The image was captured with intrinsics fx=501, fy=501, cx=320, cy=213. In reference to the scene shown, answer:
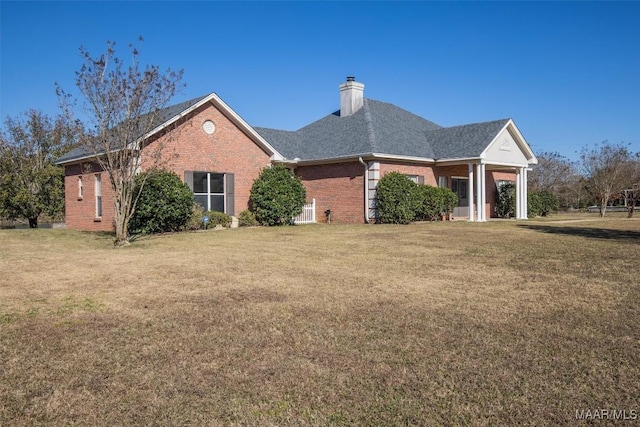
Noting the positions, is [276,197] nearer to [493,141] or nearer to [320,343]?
[493,141]

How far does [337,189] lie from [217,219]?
6.47 metres

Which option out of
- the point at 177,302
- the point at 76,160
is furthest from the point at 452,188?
the point at 177,302

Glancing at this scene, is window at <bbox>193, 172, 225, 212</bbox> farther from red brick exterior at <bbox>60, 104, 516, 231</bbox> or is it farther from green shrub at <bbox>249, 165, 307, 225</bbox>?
green shrub at <bbox>249, 165, 307, 225</bbox>

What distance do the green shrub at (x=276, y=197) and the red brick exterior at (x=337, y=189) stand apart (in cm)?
261

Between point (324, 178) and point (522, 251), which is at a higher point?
point (324, 178)

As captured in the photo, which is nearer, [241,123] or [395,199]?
[241,123]

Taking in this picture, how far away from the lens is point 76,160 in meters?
21.7

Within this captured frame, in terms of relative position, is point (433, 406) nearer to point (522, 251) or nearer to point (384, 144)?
point (522, 251)

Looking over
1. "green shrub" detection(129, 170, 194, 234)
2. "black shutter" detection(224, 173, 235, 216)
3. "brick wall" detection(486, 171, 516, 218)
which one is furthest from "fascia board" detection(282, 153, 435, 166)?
"green shrub" detection(129, 170, 194, 234)

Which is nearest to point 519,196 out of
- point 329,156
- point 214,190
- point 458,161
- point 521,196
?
point 521,196

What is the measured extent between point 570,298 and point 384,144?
17.0m

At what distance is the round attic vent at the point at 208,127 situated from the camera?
20.5m

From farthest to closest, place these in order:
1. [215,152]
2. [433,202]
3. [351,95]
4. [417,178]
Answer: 1. [351,95]
2. [417,178]
3. [433,202]
4. [215,152]

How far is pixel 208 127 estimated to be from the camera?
20.7 meters
